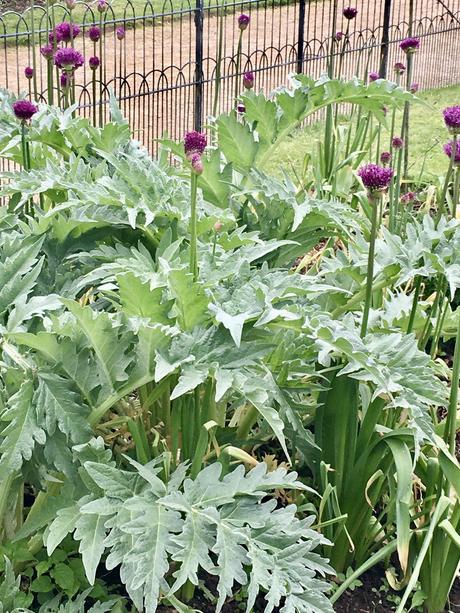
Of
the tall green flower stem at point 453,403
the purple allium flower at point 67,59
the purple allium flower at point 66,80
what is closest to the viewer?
the tall green flower stem at point 453,403

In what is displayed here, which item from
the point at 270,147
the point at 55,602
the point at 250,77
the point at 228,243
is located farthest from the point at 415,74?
the point at 55,602

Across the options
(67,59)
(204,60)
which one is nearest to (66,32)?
(67,59)

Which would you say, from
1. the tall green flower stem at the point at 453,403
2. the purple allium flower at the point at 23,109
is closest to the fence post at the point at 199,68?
the purple allium flower at the point at 23,109

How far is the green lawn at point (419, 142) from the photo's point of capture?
7.00 metres

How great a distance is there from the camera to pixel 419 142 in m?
8.12

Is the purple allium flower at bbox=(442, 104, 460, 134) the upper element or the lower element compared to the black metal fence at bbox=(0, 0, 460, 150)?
upper

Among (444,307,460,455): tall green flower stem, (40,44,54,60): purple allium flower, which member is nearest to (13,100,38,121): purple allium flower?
(40,44,54,60): purple allium flower

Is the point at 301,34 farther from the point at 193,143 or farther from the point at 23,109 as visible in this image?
the point at 193,143

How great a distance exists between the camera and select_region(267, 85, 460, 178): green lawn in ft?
23.0

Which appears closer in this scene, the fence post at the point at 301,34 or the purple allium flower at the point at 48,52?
the purple allium flower at the point at 48,52

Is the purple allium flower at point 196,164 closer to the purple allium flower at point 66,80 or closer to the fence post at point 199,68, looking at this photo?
the purple allium flower at point 66,80

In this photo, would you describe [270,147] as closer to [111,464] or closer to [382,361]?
[382,361]

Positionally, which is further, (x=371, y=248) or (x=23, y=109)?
(x=23, y=109)

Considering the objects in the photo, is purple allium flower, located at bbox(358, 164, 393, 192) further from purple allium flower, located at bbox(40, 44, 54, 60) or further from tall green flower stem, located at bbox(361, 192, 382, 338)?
purple allium flower, located at bbox(40, 44, 54, 60)
